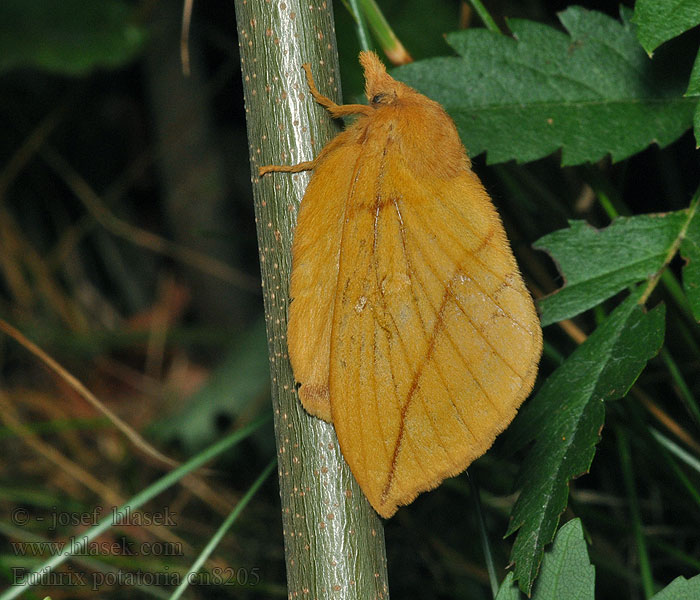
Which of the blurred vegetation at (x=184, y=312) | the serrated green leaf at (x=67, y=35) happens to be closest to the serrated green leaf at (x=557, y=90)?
the blurred vegetation at (x=184, y=312)

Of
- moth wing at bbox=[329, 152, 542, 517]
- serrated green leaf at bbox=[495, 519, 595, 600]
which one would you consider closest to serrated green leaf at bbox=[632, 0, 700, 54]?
moth wing at bbox=[329, 152, 542, 517]

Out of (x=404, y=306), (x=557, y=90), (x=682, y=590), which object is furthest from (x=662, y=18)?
(x=682, y=590)

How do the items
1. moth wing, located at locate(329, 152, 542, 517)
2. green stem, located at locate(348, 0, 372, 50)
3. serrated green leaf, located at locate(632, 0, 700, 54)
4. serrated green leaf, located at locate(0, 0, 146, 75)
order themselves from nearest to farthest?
moth wing, located at locate(329, 152, 542, 517)
serrated green leaf, located at locate(632, 0, 700, 54)
green stem, located at locate(348, 0, 372, 50)
serrated green leaf, located at locate(0, 0, 146, 75)

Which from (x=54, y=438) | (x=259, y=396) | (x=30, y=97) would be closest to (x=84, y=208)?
(x=30, y=97)

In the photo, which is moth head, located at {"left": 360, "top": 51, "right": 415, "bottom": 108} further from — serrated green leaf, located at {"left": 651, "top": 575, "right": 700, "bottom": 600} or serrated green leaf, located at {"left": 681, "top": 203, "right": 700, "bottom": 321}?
serrated green leaf, located at {"left": 651, "top": 575, "right": 700, "bottom": 600}

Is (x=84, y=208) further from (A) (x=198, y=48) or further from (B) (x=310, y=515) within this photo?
(B) (x=310, y=515)

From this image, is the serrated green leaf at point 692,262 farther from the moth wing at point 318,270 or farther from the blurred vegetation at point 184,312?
the moth wing at point 318,270
